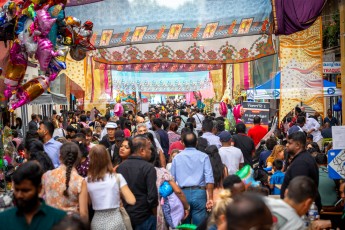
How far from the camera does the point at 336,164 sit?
9.88m

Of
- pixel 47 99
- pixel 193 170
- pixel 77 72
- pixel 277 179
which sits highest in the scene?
pixel 77 72

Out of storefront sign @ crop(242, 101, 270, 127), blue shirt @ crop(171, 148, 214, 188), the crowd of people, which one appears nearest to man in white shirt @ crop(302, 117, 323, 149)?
storefront sign @ crop(242, 101, 270, 127)

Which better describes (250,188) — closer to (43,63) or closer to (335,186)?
(335,186)

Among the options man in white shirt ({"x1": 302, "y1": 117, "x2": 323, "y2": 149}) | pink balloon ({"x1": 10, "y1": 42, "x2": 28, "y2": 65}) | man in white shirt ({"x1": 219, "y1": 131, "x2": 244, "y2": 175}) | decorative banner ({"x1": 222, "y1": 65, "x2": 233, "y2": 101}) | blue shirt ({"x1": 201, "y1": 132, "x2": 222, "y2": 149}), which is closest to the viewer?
man in white shirt ({"x1": 219, "y1": 131, "x2": 244, "y2": 175})

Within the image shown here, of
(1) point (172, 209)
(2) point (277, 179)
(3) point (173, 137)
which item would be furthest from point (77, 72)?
(1) point (172, 209)

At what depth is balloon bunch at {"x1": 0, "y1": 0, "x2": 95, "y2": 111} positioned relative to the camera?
499 inches

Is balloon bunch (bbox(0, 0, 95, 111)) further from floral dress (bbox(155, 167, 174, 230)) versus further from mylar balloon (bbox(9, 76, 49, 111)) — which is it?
floral dress (bbox(155, 167, 174, 230))

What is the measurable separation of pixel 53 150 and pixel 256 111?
413 inches

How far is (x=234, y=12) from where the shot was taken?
15.6 m

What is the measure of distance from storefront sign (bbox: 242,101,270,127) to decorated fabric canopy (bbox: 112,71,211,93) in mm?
3422

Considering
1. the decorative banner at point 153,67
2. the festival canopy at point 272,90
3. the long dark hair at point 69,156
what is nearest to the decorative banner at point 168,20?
the decorative banner at point 153,67

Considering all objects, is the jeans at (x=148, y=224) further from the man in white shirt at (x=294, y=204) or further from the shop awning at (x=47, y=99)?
the shop awning at (x=47, y=99)

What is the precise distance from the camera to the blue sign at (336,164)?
9.78 m

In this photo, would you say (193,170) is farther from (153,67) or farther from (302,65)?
(153,67)
